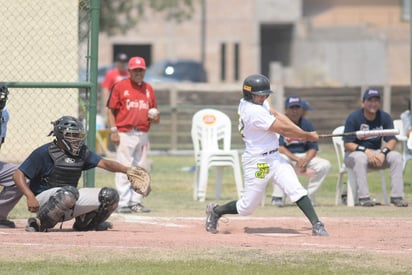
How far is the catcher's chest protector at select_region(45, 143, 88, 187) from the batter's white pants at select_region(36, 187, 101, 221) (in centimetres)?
13

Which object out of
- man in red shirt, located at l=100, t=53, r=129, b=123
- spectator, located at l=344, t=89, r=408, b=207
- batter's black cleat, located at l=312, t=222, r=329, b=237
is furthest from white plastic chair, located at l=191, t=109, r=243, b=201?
man in red shirt, located at l=100, t=53, r=129, b=123

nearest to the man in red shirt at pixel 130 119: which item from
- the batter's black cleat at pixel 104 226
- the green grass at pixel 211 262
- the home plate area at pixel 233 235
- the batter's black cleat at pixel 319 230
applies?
the home plate area at pixel 233 235

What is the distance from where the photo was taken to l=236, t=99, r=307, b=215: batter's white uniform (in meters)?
11.3

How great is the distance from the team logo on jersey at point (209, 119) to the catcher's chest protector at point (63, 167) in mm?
5172

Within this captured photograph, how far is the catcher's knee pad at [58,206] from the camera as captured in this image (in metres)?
10.9

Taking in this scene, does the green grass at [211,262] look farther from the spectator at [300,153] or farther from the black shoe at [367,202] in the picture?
the spectator at [300,153]

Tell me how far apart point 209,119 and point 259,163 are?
17.0ft

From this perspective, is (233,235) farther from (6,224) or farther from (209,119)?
(209,119)

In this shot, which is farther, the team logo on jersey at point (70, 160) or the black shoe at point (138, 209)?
the black shoe at point (138, 209)

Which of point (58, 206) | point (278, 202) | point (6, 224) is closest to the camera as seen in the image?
point (58, 206)

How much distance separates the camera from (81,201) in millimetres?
11242

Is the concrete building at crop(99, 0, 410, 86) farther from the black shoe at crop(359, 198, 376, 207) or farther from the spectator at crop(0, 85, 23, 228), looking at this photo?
the spectator at crop(0, 85, 23, 228)

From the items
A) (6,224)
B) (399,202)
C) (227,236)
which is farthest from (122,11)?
(227,236)

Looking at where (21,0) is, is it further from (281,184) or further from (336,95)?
(336,95)
